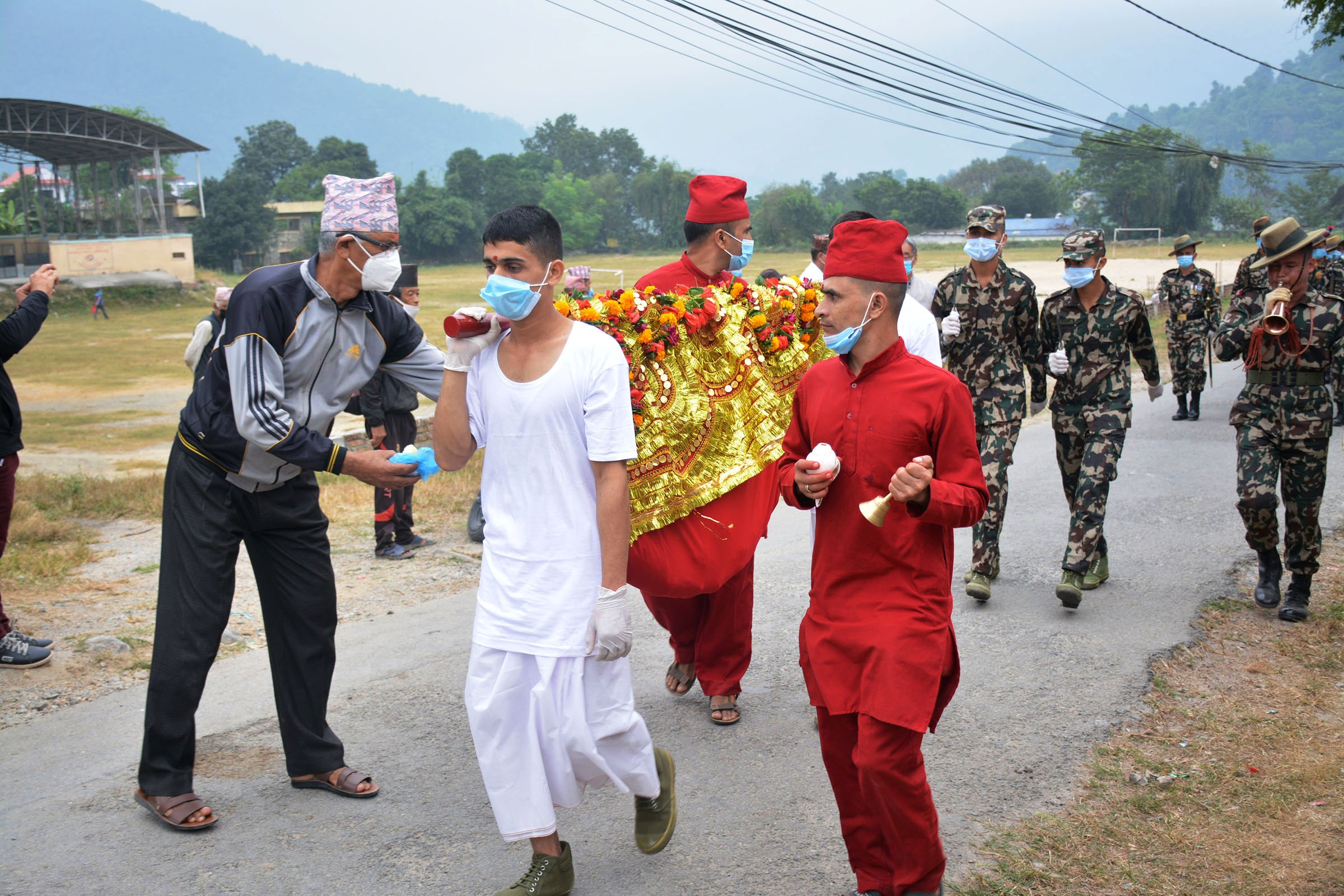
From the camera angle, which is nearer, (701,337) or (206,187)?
(701,337)

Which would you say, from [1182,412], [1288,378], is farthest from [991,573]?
[1182,412]

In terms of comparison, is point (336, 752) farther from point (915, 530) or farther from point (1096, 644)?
point (1096, 644)

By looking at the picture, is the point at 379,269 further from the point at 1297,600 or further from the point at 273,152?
the point at 273,152

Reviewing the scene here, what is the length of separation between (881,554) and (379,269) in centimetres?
224

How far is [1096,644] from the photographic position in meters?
5.77

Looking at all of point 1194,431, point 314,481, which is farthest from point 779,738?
point 1194,431

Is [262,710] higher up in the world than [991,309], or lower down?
lower down

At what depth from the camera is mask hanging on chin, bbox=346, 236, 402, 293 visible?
411 cm

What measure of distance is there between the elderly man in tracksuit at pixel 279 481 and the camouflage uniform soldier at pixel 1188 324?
10.9 metres

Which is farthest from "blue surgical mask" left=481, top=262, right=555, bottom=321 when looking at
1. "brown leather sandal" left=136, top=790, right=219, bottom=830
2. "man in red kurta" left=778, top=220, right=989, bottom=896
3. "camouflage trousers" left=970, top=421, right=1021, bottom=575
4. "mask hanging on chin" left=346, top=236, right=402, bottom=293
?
"camouflage trousers" left=970, top=421, right=1021, bottom=575

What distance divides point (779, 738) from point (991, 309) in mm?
3521

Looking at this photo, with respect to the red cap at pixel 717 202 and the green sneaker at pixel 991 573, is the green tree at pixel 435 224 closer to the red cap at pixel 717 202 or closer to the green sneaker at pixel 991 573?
the green sneaker at pixel 991 573

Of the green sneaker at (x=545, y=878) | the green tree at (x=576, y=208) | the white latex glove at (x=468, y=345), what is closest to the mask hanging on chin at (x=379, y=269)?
the white latex glove at (x=468, y=345)

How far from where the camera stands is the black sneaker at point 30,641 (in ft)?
18.3
